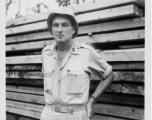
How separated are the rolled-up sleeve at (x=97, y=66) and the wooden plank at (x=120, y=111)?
0.62 metres

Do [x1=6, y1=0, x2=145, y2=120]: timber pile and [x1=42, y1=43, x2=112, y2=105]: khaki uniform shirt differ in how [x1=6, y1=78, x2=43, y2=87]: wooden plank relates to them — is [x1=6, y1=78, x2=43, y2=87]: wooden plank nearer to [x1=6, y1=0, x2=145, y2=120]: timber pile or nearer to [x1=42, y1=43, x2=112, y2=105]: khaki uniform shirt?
[x1=6, y1=0, x2=145, y2=120]: timber pile

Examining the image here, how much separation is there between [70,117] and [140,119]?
0.95 meters

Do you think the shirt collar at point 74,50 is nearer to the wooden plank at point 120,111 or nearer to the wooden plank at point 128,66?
the wooden plank at point 128,66

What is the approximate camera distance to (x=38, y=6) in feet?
16.0

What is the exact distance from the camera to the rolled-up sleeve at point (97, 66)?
7.20 feet

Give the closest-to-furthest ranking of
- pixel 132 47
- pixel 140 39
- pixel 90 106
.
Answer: pixel 90 106
pixel 140 39
pixel 132 47

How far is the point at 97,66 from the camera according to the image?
2230mm

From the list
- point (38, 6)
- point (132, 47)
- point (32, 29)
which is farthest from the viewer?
point (38, 6)

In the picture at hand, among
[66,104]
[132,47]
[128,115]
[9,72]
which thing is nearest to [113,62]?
[132,47]

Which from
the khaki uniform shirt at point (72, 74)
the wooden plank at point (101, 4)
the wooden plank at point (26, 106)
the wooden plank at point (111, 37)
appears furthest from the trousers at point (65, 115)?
the wooden plank at point (26, 106)

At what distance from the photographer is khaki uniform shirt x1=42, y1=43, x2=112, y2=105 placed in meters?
2.08

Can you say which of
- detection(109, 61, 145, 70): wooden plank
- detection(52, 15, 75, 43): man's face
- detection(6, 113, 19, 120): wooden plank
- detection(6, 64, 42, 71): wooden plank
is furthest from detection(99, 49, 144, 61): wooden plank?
detection(6, 113, 19, 120): wooden plank

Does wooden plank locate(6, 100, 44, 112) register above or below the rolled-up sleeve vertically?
below

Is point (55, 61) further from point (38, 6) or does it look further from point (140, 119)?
point (38, 6)
